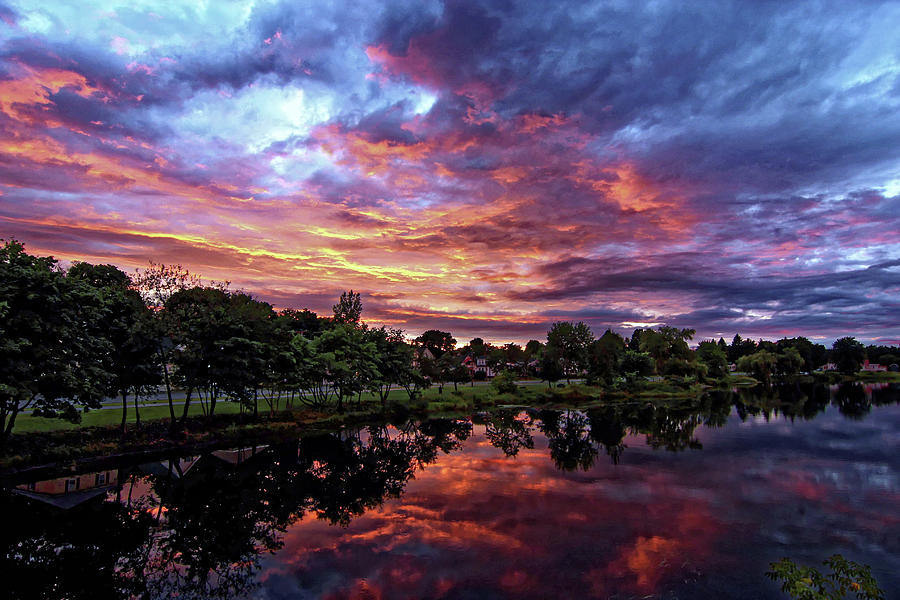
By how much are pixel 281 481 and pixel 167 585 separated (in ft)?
36.2

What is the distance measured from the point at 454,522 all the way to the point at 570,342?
65.4 metres

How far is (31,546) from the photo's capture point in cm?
1535

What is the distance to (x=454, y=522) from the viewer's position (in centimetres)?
1822

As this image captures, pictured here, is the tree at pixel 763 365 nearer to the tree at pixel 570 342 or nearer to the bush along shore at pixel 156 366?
the tree at pixel 570 342

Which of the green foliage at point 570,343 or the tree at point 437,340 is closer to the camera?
the green foliage at point 570,343

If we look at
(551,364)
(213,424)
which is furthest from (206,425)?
(551,364)

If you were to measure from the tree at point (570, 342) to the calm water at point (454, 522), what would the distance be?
4449 cm

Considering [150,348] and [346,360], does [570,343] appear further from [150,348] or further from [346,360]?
Answer: [150,348]

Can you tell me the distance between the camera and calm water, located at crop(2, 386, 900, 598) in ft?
43.3

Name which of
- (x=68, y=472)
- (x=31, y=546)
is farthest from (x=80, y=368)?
(x=31, y=546)

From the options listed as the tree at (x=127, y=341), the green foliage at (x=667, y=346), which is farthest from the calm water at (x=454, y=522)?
the green foliage at (x=667, y=346)

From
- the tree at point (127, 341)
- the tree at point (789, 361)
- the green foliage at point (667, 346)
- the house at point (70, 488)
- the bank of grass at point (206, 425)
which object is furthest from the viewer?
the tree at point (789, 361)

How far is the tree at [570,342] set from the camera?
7900 centimetres

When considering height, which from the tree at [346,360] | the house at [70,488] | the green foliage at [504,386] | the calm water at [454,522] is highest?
the tree at [346,360]
